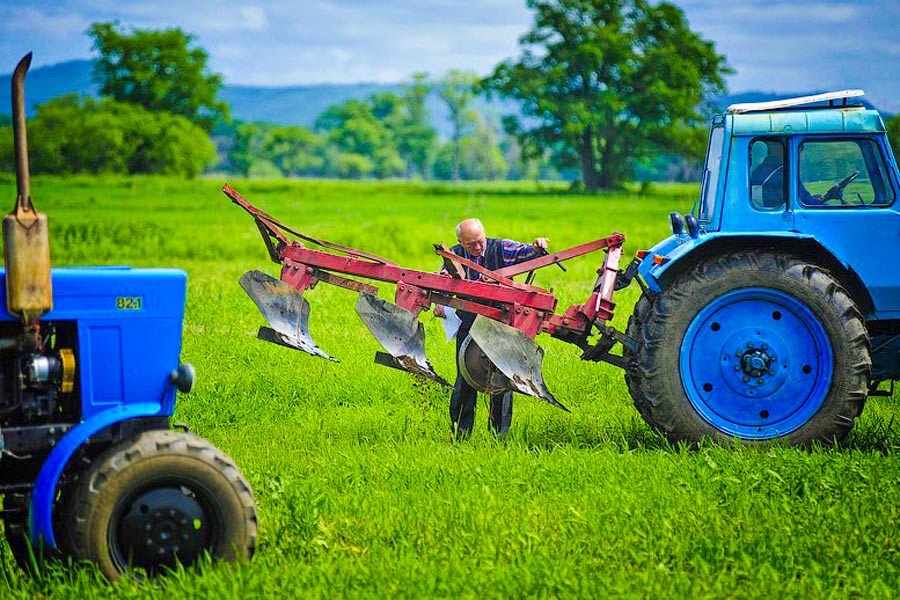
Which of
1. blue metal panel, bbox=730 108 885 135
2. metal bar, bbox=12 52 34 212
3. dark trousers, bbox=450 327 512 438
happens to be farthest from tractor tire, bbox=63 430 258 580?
blue metal panel, bbox=730 108 885 135

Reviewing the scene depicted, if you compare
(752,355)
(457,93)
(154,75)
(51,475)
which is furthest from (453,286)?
(457,93)

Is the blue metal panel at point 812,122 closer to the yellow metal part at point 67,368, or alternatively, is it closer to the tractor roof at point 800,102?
the tractor roof at point 800,102

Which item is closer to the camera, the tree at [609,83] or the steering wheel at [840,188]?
the steering wheel at [840,188]

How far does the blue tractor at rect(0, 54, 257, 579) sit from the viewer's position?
5.02 metres

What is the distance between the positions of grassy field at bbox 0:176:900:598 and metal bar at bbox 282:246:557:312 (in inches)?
40.2

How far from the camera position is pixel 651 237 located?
2661 cm

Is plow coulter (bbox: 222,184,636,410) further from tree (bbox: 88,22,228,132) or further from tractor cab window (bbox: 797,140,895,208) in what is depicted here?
tree (bbox: 88,22,228,132)

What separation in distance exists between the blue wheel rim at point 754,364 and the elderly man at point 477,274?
135 centimetres

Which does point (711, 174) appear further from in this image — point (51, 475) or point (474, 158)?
point (474, 158)

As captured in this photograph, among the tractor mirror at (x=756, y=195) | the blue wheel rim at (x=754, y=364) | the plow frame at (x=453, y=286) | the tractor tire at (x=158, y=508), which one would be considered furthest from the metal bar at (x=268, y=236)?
the tractor mirror at (x=756, y=195)

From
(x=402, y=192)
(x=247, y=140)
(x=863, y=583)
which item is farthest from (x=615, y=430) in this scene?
(x=247, y=140)

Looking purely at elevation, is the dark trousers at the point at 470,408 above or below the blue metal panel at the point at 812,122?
below

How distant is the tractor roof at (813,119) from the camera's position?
7594mm

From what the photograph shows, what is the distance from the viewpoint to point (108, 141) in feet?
252
